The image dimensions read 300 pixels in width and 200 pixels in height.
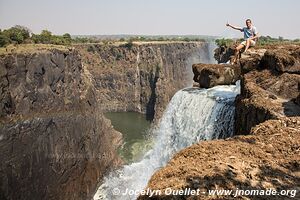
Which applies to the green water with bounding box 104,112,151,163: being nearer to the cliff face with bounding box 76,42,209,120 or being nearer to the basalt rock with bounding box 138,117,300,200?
the cliff face with bounding box 76,42,209,120

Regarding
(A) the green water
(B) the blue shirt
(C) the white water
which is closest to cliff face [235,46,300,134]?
(C) the white water

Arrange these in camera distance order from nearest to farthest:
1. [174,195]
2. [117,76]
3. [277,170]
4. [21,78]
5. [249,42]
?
[174,195]
[277,170]
[249,42]
[21,78]
[117,76]

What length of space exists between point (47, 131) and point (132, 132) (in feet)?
110

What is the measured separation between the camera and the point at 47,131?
37.5m

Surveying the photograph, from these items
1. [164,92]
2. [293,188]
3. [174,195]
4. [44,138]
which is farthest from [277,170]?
[164,92]

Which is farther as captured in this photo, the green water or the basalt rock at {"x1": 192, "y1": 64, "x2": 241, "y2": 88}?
the green water

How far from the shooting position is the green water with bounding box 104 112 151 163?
55062 mm

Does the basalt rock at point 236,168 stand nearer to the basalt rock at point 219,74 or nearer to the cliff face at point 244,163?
the cliff face at point 244,163

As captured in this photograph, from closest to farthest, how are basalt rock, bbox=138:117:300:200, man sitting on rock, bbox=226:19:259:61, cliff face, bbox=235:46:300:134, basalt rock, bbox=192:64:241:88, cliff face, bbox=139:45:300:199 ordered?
1. basalt rock, bbox=138:117:300:200
2. cliff face, bbox=139:45:300:199
3. cliff face, bbox=235:46:300:134
4. man sitting on rock, bbox=226:19:259:61
5. basalt rock, bbox=192:64:241:88

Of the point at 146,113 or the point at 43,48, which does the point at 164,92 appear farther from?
the point at 43,48

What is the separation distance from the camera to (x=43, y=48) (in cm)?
4206

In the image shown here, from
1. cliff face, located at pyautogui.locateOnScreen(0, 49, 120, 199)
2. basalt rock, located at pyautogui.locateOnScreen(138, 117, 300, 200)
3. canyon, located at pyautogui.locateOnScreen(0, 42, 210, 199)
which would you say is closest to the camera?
basalt rock, located at pyautogui.locateOnScreen(138, 117, 300, 200)

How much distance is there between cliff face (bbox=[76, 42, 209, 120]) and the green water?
3534 mm

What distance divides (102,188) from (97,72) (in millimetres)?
57253
